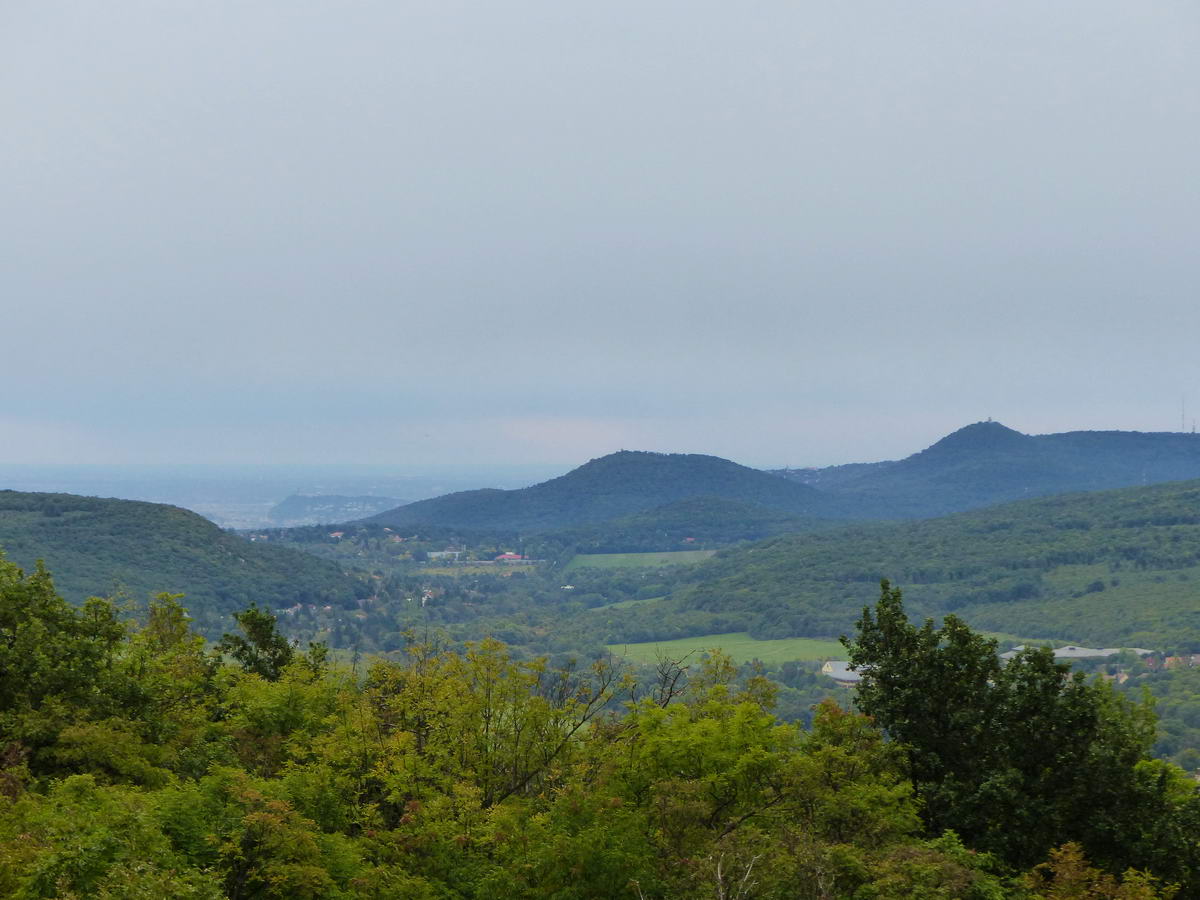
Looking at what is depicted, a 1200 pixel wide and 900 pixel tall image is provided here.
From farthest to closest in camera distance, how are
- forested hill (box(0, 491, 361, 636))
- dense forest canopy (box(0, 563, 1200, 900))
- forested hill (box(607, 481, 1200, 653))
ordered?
forested hill (box(607, 481, 1200, 653)), forested hill (box(0, 491, 361, 636)), dense forest canopy (box(0, 563, 1200, 900))

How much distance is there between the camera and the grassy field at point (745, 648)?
493 feet

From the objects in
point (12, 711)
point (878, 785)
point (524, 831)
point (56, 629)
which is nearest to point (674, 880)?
point (524, 831)

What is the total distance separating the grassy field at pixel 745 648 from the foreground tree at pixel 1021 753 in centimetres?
11816

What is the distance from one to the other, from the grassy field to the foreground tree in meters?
118

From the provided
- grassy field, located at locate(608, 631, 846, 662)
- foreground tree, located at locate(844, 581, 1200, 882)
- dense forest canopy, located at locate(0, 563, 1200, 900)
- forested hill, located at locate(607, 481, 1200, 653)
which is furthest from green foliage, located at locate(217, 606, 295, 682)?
forested hill, located at locate(607, 481, 1200, 653)

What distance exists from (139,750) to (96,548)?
151 meters

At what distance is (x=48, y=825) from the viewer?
15664 millimetres

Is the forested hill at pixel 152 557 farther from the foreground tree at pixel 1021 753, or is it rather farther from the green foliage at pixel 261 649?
the foreground tree at pixel 1021 753

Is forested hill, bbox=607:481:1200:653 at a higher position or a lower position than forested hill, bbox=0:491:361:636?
lower

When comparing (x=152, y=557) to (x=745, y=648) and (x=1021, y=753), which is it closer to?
(x=745, y=648)

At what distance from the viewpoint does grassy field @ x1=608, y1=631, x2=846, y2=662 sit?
150m

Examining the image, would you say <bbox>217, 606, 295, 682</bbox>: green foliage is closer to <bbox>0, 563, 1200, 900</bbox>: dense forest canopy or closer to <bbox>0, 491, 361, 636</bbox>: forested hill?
<bbox>0, 563, 1200, 900</bbox>: dense forest canopy

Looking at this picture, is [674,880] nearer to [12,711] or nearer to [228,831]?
[228,831]

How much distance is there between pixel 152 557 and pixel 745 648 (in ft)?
362
